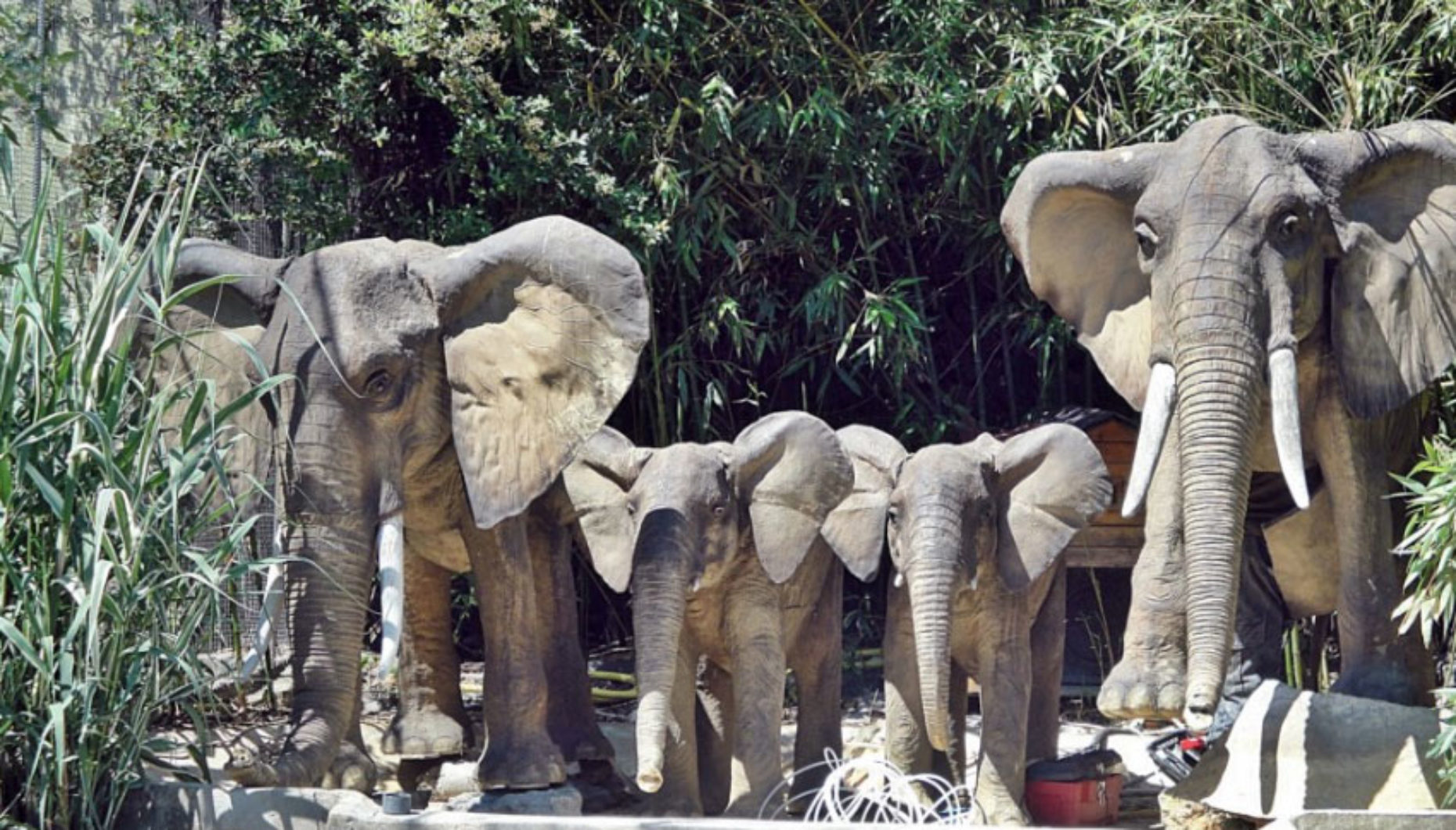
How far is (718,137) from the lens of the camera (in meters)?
12.4

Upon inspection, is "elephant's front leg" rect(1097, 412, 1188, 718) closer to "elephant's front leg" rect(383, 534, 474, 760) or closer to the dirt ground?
the dirt ground

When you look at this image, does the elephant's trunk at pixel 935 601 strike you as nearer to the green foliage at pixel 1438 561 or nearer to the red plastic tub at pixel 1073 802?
the red plastic tub at pixel 1073 802

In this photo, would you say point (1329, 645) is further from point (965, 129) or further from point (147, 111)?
point (147, 111)

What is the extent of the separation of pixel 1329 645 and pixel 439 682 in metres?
4.92

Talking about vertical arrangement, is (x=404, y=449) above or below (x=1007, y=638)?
above

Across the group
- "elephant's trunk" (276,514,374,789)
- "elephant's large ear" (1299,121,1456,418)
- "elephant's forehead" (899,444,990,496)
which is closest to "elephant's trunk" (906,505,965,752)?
"elephant's forehead" (899,444,990,496)

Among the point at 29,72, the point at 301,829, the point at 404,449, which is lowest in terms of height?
the point at 301,829

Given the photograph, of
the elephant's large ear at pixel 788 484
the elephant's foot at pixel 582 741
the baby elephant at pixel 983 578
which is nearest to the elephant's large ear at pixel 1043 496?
the baby elephant at pixel 983 578

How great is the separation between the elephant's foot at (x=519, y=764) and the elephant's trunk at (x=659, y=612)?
1.60 ft

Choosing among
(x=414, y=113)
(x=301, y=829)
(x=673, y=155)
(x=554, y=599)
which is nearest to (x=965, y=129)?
(x=673, y=155)

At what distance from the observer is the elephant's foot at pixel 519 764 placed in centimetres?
962

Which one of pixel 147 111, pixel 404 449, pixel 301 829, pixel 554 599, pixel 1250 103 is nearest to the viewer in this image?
pixel 301 829

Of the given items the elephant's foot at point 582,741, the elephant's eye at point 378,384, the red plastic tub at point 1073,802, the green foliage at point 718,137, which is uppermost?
the green foliage at point 718,137

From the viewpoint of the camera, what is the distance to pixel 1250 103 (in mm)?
11109
